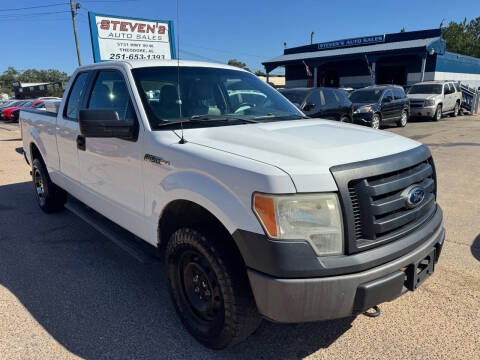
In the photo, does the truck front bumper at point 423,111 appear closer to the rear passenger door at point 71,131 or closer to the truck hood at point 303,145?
the truck hood at point 303,145

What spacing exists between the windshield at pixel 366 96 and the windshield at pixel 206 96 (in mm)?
11352

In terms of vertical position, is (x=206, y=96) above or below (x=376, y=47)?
below

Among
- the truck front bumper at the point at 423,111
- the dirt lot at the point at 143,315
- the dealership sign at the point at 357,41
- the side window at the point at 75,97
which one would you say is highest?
the dealership sign at the point at 357,41

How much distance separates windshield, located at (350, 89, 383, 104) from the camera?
14.0 m

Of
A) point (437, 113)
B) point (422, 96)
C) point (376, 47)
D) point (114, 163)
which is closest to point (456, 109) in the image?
point (437, 113)

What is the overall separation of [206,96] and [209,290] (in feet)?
5.41

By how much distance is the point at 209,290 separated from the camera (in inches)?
93.9

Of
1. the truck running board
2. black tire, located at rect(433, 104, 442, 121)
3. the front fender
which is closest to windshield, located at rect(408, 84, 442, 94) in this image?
black tire, located at rect(433, 104, 442, 121)

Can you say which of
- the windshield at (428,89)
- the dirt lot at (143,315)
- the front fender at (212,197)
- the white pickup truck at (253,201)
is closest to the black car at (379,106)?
the windshield at (428,89)

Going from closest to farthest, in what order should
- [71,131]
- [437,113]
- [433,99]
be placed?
1. [71,131]
2. [433,99]
3. [437,113]

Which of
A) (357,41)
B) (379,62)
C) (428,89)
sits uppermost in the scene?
(357,41)

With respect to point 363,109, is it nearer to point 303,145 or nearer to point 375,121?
point 375,121

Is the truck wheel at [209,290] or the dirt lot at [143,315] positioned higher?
the truck wheel at [209,290]

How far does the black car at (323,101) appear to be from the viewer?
379 inches
